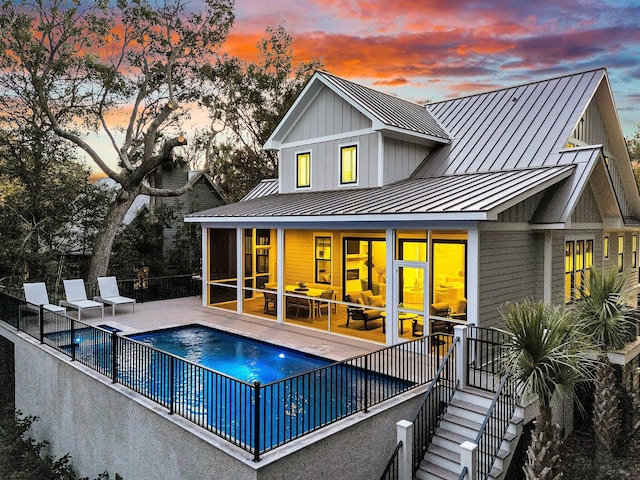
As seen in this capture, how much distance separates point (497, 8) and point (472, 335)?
708 inches

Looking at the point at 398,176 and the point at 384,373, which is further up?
the point at 398,176

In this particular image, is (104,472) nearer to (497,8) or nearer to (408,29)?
(408,29)

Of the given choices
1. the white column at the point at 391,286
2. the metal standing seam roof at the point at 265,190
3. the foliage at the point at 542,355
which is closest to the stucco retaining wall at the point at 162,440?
the foliage at the point at 542,355

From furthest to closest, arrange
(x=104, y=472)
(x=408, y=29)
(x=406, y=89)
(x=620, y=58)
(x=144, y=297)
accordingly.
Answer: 1. (x=406, y=89)
2. (x=620, y=58)
3. (x=408, y=29)
4. (x=144, y=297)
5. (x=104, y=472)

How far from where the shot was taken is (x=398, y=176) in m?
14.9

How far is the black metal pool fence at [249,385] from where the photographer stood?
6.73 metres

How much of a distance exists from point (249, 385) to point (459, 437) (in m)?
3.98

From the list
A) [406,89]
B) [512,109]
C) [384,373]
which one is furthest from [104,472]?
[406,89]

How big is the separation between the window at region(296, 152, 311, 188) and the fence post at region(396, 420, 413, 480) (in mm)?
10650

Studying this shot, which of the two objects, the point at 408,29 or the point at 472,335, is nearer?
the point at 472,335

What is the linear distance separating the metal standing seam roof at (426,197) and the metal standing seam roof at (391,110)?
6.44ft

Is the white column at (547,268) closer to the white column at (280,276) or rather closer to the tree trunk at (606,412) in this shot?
the tree trunk at (606,412)

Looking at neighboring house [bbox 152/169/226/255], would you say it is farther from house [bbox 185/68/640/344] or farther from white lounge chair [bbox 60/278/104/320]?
white lounge chair [bbox 60/278/104/320]

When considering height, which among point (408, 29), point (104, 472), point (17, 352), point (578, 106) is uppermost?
point (408, 29)
